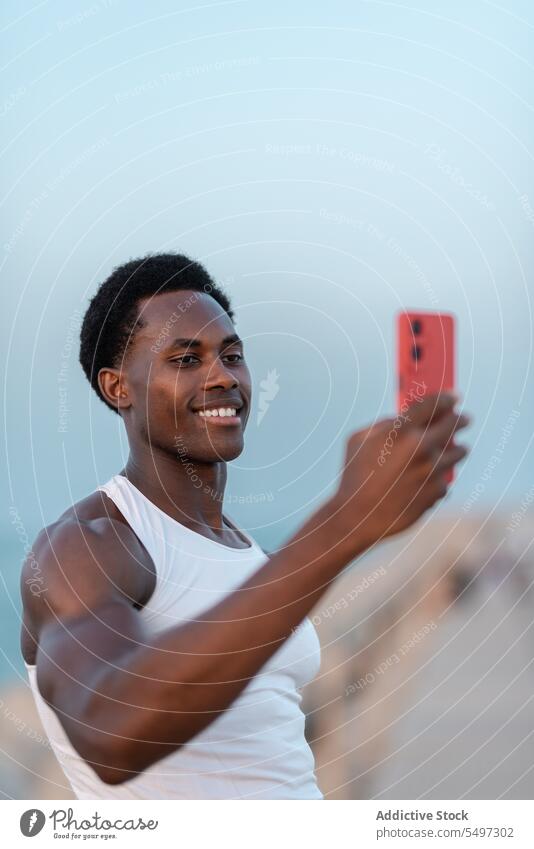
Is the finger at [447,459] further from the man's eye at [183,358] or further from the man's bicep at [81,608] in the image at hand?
the man's eye at [183,358]

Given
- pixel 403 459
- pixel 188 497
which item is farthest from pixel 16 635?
pixel 403 459

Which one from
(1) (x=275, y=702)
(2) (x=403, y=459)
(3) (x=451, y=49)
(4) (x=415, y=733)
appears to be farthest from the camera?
(4) (x=415, y=733)

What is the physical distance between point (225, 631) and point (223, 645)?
11 mm

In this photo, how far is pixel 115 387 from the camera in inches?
43.7

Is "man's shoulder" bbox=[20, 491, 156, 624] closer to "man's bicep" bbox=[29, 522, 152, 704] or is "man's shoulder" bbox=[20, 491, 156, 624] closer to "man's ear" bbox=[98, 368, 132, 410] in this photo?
"man's bicep" bbox=[29, 522, 152, 704]

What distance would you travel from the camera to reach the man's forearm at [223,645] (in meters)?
0.67

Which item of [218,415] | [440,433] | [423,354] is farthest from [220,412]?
[440,433]

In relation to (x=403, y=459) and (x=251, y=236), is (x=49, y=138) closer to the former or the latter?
(x=251, y=236)

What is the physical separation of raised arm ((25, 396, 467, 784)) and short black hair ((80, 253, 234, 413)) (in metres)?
0.35

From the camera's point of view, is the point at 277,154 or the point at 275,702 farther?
the point at 277,154

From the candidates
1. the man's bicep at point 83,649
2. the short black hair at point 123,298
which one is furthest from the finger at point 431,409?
the short black hair at point 123,298

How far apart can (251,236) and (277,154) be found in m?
0.11
